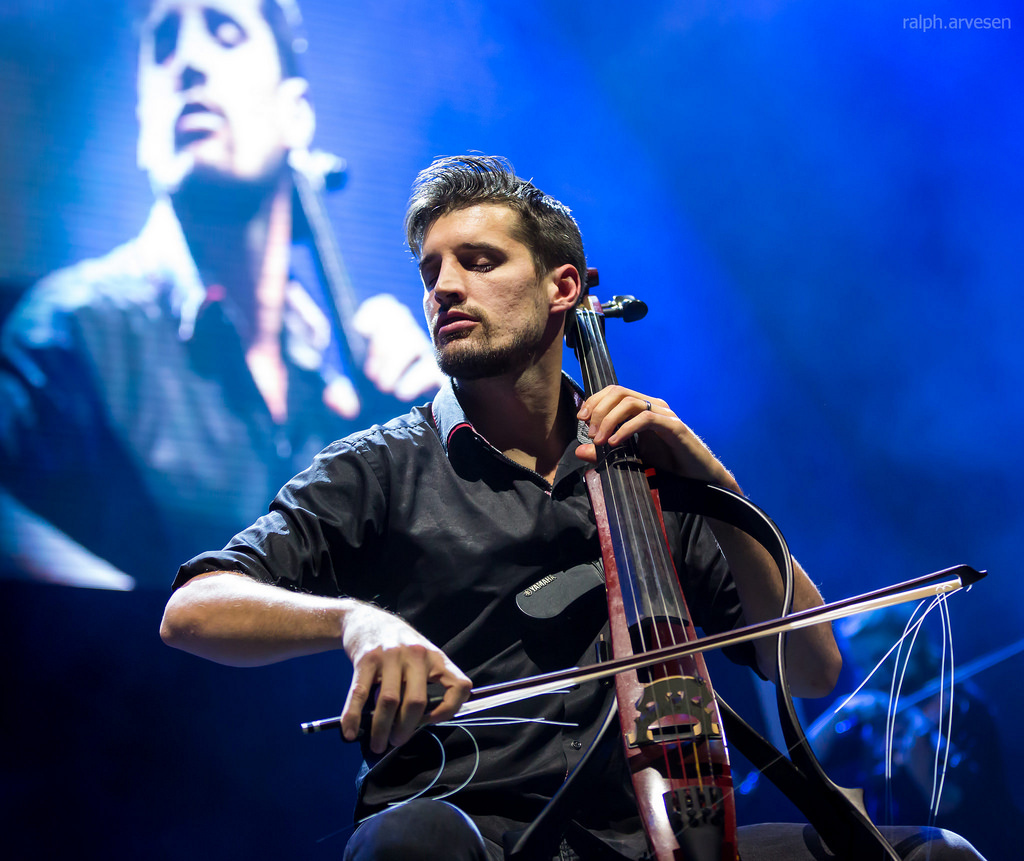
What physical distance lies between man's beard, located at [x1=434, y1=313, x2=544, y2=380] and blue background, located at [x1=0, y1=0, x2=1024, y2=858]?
1.00 meters

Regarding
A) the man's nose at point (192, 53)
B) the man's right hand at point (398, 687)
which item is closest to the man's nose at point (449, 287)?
the man's right hand at point (398, 687)

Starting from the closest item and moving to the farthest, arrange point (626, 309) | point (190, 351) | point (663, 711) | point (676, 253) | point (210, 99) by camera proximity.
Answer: point (663, 711)
point (626, 309)
point (190, 351)
point (210, 99)
point (676, 253)

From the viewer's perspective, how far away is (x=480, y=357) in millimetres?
1350

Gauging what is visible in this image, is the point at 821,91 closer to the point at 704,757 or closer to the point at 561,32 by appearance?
the point at 561,32

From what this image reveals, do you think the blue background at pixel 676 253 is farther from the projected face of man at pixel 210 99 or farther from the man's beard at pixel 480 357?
the man's beard at pixel 480 357

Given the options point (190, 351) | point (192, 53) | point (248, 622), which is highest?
point (192, 53)

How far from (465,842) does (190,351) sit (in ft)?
5.60

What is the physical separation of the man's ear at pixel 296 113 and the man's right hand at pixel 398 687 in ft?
6.51

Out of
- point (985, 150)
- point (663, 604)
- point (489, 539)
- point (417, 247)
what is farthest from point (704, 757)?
point (985, 150)

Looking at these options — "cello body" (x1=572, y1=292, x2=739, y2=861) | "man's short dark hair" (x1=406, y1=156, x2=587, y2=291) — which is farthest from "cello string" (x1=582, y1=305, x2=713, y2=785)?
"man's short dark hair" (x1=406, y1=156, x2=587, y2=291)

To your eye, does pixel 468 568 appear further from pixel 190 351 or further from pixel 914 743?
pixel 190 351

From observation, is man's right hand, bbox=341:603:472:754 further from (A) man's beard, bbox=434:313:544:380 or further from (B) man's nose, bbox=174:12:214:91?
(B) man's nose, bbox=174:12:214:91

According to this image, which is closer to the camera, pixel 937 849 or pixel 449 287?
pixel 937 849

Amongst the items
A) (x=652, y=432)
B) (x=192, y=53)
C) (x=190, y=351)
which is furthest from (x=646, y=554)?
(x=192, y=53)
